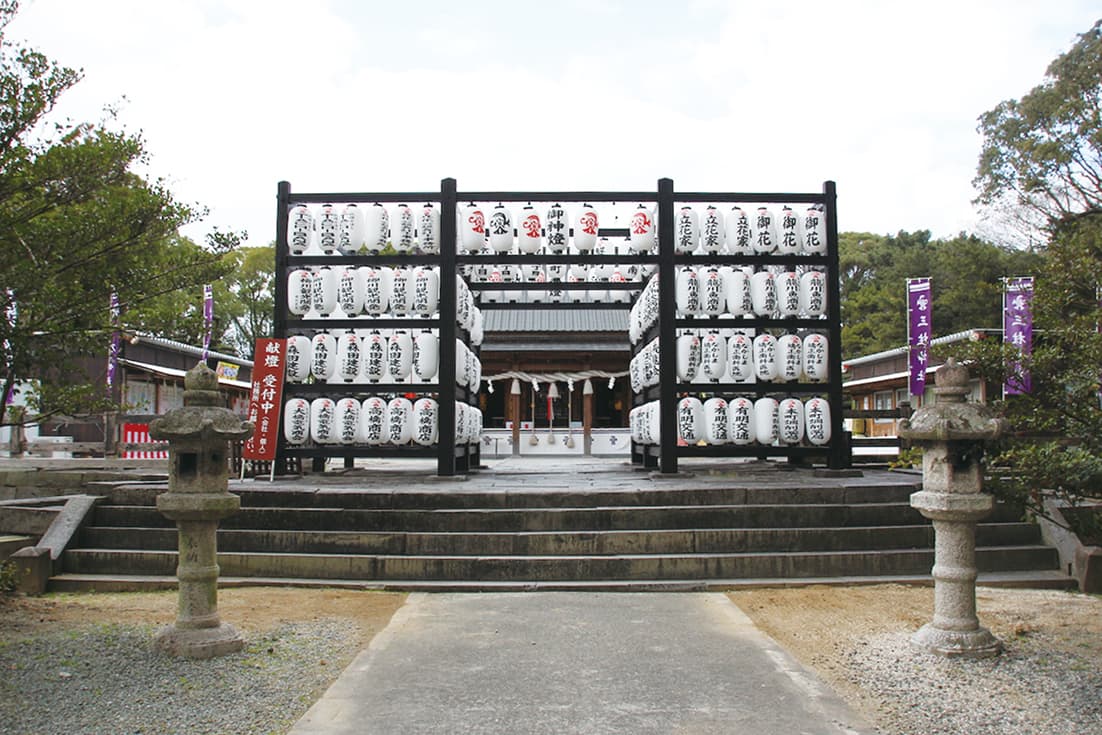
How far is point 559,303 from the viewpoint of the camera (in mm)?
14141

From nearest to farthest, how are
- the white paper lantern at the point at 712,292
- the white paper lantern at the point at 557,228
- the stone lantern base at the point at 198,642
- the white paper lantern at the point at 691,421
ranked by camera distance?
the stone lantern base at the point at 198,642
the white paper lantern at the point at 691,421
the white paper lantern at the point at 712,292
the white paper lantern at the point at 557,228

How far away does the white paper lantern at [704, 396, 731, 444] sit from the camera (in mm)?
11859

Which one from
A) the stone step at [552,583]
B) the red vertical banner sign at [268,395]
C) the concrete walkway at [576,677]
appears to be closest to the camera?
the concrete walkway at [576,677]

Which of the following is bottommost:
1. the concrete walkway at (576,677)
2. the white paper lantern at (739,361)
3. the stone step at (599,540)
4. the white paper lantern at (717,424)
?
the concrete walkway at (576,677)

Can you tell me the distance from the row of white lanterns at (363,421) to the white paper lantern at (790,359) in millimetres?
5147

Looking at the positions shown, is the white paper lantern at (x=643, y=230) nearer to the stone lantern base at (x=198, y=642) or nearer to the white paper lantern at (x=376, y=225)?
the white paper lantern at (x=376, y=225)

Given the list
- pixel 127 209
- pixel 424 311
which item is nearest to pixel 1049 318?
pixel 127 209

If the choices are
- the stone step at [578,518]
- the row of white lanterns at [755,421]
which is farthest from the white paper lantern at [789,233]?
the stone step at [578,518]

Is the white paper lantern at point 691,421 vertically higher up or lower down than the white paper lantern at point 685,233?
lower down

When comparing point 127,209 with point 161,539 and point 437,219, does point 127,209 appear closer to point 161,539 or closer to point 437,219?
point 161,539

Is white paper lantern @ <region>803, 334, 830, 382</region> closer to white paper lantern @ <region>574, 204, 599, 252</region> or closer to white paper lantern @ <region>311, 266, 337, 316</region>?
white paper lantern @ <region>574, 204, 599, 252</region>

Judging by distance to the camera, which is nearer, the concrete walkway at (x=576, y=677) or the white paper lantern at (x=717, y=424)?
the concrete walkway at (x=576, y=677)

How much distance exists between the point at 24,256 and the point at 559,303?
9.50 m

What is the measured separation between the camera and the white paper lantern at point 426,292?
11.9 meters
